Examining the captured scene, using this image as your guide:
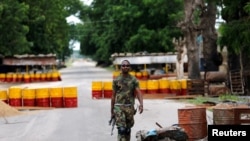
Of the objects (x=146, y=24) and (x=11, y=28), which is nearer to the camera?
(x=11, y=28)

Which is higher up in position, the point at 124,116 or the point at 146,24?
the point at 146,24

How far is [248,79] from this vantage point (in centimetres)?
2769

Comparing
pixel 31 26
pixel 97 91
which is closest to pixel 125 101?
pixel 97 91

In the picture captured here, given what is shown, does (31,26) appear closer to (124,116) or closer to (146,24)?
(146,24)

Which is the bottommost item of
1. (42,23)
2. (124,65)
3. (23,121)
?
(23,121)

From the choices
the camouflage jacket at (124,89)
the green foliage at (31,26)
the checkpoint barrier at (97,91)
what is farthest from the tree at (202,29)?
the camouflage jacket at (124,89)

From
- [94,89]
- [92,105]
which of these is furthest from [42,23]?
[92,105]

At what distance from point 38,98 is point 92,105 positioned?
2334 mm

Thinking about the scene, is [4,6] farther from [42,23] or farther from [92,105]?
[92,105]

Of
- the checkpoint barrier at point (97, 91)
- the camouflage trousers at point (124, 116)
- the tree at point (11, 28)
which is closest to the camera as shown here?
the camouflage trousers at point (124, 116)

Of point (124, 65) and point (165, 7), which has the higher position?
point (165, 7)

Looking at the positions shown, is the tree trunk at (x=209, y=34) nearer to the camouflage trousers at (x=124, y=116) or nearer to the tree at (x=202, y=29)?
the tree at (x=202, y=29)

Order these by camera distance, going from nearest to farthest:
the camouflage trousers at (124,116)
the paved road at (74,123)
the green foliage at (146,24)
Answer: the camouflage trousers at (124,116)
the paved road at (74,123)
the green foliage at (146,24)

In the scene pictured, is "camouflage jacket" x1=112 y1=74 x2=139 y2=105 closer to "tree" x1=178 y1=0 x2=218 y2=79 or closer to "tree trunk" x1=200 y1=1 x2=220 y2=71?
"tree" x1=178 y1=0 x2=218 y2=79
